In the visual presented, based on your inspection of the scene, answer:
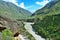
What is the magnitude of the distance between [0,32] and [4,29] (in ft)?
5.72

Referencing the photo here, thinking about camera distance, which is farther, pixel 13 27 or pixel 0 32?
pixel 13 27

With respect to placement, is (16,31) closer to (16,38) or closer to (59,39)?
(16,38)

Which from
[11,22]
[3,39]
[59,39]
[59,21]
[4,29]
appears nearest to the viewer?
[3,39]

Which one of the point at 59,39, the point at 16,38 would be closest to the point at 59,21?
the point at 59,39

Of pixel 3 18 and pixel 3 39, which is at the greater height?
pixel 3 18

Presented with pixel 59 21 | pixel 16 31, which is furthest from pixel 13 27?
pixel 59 21

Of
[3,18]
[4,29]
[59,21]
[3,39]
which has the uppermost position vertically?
[59,21]

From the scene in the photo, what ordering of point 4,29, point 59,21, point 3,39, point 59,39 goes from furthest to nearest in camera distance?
point 59,21
point 59,39
point 4,29
point 3,39

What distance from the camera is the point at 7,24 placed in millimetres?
29562

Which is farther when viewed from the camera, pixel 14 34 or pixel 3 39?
pixel 14 34

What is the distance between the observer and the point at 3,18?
29484 millimetres

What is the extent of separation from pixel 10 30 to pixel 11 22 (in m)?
1.67

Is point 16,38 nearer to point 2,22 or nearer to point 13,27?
point 13,27

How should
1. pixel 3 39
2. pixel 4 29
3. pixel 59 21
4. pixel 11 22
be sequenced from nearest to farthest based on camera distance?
pixel 3 39
pixel 4 29
pixel 11 22
pixel 59 21
